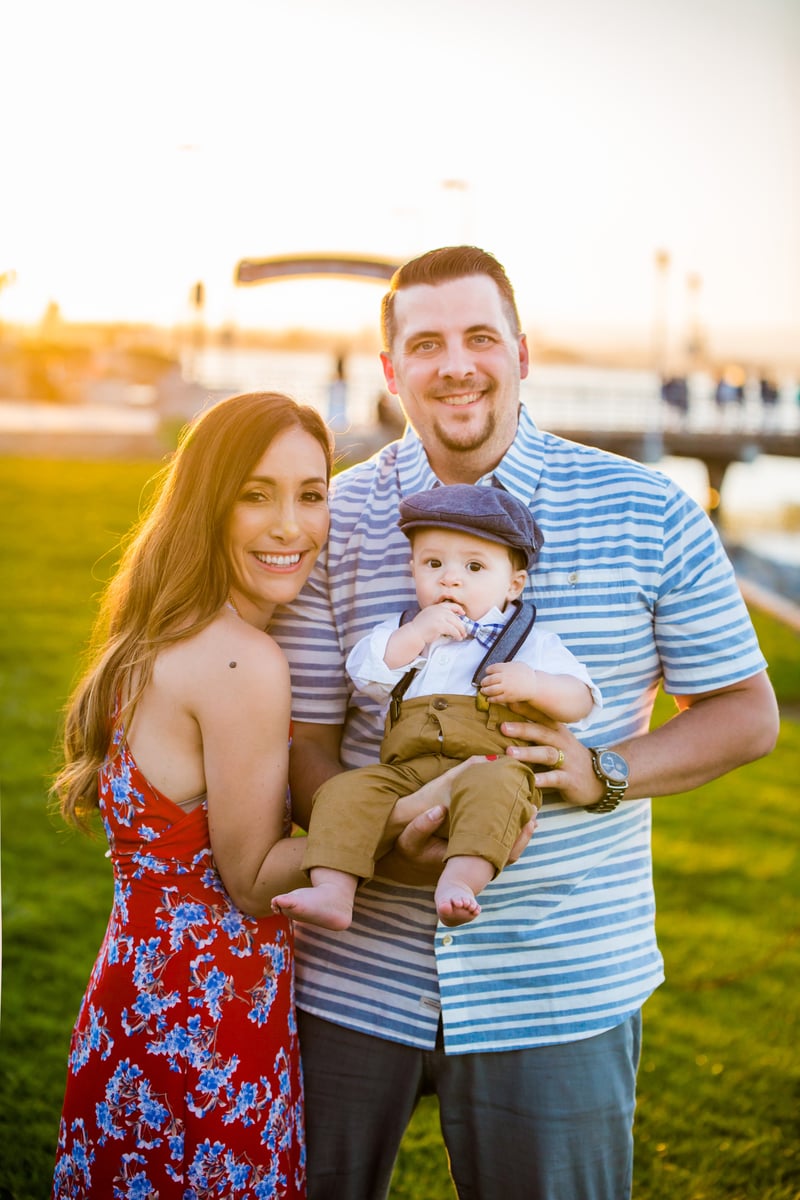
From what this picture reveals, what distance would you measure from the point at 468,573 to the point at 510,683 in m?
0.32

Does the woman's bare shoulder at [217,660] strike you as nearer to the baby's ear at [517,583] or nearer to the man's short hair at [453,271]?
the baby's ear at [517,583]

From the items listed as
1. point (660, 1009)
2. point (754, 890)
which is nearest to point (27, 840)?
point (660, 1009)

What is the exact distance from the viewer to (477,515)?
8.82 feet

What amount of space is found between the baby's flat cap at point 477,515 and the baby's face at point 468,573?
0.03 metres

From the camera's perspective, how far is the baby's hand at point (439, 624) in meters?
2.69

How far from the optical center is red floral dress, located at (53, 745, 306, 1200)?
257cm

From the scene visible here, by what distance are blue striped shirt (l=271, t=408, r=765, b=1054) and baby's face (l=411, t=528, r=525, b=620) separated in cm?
15

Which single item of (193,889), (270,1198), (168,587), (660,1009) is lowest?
(660,1009)

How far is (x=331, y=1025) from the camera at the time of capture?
2900mm

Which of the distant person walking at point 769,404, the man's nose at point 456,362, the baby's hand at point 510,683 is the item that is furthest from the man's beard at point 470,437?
the distant person walking at point 769,404

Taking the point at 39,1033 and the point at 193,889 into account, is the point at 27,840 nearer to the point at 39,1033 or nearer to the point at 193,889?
the point at 39,1033

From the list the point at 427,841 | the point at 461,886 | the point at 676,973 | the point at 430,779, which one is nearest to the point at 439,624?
the point at 430,779

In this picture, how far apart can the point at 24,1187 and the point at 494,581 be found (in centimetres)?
305

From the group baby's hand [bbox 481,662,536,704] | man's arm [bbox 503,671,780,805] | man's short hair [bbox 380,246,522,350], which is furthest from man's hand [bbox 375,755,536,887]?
man's short hair [bbox 380,246,522,350]
